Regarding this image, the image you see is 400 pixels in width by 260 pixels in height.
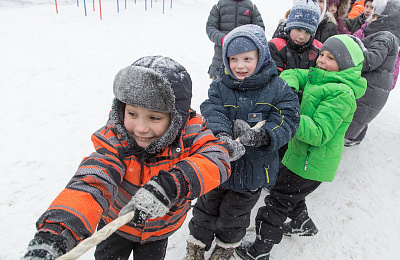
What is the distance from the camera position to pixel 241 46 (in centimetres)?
203

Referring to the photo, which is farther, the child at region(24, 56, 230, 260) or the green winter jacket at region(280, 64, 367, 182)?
the green winter jacket at region(280, 64, 367, 182)

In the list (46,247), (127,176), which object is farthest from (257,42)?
(46,247)

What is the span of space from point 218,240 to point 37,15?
9.22 metres

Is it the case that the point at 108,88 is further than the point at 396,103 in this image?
No

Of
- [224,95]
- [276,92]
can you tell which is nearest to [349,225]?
[276,92]

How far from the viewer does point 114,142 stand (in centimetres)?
143

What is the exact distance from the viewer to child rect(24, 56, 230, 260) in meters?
1.12

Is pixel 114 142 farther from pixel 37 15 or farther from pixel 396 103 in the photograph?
pixel 37 15

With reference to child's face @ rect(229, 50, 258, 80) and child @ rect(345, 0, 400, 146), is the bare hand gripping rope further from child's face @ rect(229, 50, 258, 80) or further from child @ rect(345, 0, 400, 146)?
child @ rect(345, 0, 400, 146)

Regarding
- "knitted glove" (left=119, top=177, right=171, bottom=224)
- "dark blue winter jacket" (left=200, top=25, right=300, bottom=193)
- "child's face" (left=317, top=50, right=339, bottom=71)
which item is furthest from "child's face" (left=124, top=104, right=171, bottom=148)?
"child's face" (left=317, top=50, right=339, bottom=71)

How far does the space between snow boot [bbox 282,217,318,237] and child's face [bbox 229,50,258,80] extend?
1625 millimetres

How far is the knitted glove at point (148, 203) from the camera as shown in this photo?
44.0 inches

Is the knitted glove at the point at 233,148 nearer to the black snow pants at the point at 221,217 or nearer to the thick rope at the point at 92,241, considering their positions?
the black snow pants at the point at 221,217

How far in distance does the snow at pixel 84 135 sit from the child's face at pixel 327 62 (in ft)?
5.53
